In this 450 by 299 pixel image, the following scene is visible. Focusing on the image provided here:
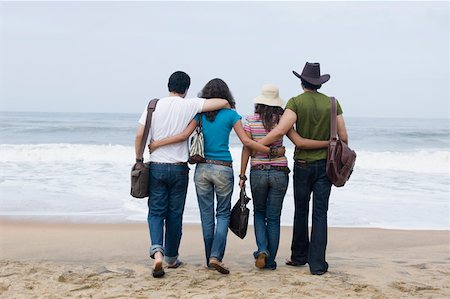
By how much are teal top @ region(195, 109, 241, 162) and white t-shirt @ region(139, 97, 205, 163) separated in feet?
0.45

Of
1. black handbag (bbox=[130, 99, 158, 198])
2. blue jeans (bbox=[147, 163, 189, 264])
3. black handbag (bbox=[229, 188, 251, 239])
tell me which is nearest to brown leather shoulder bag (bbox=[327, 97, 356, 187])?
black handbag (bbox=[229, 188, 251, 239])

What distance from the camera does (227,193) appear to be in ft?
16.1

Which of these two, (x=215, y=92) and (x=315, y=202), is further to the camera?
(x=315, y=202)

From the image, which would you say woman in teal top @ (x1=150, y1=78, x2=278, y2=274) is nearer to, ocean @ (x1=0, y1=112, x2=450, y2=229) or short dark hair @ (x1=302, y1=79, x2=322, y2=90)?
short dark hair @ (x1=302, y1=79, x2=322, y2=90)

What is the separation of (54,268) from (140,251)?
1151 mm

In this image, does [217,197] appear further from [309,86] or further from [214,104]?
[309,86]

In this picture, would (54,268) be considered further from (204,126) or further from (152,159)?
(204,126)

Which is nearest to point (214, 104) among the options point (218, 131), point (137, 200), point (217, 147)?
point (218, 131)

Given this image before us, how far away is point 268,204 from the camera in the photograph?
5.00 metres

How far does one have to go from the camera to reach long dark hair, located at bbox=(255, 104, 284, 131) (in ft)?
16.0

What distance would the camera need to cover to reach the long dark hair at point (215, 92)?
15.8 ft

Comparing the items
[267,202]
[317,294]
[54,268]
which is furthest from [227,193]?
[54,268]

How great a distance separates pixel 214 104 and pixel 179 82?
1.21 feet

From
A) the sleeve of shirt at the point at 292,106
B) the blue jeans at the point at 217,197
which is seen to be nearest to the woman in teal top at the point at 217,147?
the blue jeans at the point at 217,197
